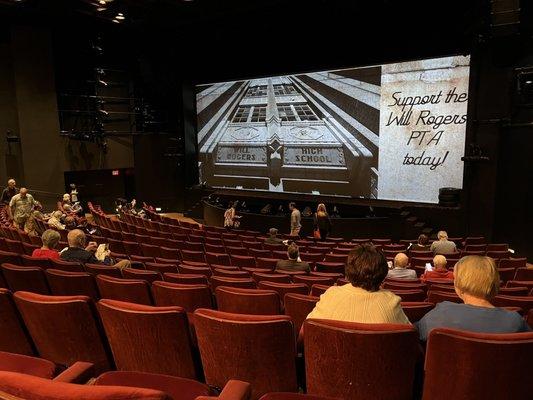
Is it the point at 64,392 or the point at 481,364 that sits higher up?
the point at 64,392

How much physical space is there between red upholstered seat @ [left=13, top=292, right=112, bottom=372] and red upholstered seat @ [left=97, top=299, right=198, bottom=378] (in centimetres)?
13

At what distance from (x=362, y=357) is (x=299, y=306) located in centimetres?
105

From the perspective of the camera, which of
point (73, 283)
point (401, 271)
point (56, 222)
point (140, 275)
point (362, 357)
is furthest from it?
point (56, 222)

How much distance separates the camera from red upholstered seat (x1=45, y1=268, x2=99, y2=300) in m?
3.19

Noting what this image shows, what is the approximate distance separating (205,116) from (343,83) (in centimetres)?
654

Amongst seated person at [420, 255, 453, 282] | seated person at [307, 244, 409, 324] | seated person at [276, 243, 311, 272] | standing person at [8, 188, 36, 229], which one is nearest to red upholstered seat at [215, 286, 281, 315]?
seated person at [307, 244, 409, 324]

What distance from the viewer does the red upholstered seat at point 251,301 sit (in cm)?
282

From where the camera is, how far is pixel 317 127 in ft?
45.4

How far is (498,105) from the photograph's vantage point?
32.2 feet

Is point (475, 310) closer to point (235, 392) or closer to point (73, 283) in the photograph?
point (235, 392)

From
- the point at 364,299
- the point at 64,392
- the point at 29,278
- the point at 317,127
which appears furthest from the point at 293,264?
the point at 317,127

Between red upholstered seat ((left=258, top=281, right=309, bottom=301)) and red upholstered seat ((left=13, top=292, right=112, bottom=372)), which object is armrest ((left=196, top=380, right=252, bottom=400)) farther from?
red upholstered seat ((left=258, top=281, right=309, bottom=301))

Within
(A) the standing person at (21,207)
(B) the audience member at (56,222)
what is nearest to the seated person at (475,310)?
(B) the audience member at (56,222)

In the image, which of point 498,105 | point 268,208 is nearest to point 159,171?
point 268,208
